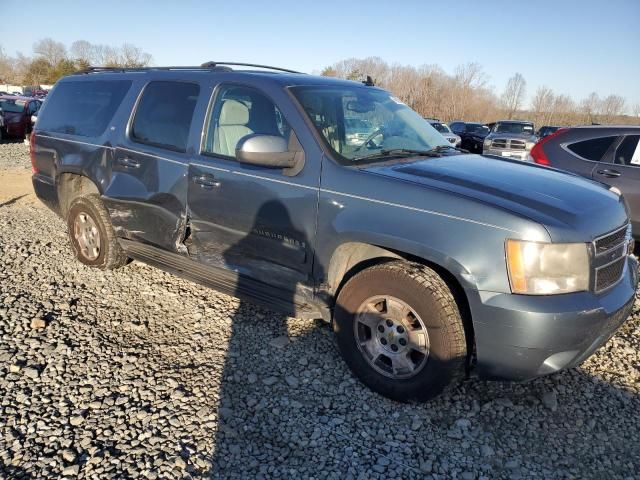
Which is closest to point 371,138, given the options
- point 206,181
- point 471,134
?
point 206,181

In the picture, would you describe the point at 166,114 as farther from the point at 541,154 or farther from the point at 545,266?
the point at 541,154

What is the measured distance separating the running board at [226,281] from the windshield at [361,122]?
3.48 feet

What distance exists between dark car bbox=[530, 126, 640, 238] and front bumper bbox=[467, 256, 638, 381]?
146 inches

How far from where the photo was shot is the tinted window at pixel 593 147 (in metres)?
6.00

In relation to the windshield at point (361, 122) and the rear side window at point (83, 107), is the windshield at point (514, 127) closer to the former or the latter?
the windshield at point (361, 122)

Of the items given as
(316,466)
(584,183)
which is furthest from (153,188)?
(584,183)

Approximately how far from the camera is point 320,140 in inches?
124

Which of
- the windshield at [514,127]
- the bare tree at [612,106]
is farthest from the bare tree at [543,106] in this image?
the windshield at [514,127]

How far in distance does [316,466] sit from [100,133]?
358cm

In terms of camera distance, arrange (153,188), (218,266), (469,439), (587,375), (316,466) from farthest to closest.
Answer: (153,188) → (218,266) → (587,375) → (469,439) → (316,466)

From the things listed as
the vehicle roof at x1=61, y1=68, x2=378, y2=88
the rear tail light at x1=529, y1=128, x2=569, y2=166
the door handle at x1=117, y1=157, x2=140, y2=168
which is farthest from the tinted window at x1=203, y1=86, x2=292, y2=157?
the rear tail light at x1=529, y1=128, x2=569, y2=166

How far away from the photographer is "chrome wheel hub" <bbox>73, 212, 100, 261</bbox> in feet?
15.7

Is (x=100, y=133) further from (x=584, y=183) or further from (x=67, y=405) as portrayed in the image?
(x=584, y=183)

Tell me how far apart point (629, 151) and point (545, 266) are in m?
4.49
